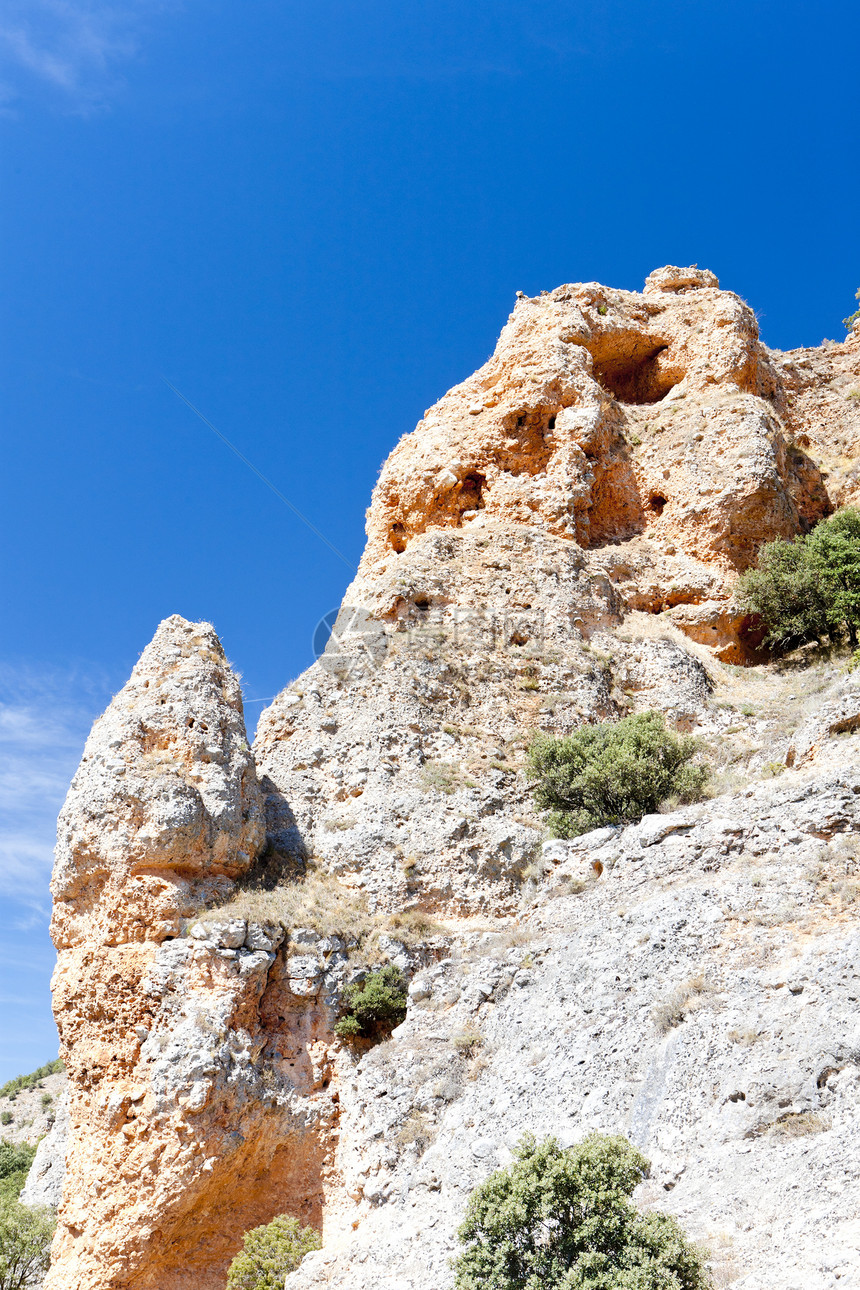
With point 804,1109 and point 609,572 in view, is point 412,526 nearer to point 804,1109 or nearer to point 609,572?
point 609,572

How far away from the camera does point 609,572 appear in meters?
25.2

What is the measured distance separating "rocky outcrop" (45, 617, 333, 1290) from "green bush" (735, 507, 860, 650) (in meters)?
14.6

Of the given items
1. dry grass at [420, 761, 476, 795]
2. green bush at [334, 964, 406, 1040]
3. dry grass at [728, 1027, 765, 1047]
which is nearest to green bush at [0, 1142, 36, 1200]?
green bush at [334, 964, 406, 1040]

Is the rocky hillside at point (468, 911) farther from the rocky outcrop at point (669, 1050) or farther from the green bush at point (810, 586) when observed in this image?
the green bush at point (810, 586)

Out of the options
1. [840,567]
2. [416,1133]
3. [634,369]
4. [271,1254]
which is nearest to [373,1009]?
[416,1133]

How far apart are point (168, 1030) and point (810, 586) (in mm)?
18369

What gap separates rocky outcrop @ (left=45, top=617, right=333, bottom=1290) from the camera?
12867 mm

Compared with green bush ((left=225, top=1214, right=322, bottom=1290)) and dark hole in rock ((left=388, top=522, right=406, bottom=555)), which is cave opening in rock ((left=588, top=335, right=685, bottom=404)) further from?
green bush ((left=225, top=1214, right=322, bottom=1290))

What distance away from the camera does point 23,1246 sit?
18.0 meters

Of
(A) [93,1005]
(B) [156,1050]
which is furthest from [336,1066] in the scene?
(A) [93,1005]

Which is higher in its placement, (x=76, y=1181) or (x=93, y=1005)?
(x=93, y=1005)

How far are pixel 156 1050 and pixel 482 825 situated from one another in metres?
7.04

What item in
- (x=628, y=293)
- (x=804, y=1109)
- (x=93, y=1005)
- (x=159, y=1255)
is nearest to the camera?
(x=804, y=1109)

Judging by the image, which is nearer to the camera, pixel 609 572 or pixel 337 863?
pixel 337 863
